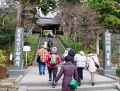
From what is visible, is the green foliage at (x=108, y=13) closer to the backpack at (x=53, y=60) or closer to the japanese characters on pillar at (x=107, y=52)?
the japanese characters on pillar at (x=107, y=52)

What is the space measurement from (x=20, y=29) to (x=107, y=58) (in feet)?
18.8

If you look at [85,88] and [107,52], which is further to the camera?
[107,52]

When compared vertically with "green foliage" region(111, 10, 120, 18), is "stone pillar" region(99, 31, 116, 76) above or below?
below

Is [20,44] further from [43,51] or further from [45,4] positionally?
[45,4]

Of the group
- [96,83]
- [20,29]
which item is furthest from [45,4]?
[96,83]

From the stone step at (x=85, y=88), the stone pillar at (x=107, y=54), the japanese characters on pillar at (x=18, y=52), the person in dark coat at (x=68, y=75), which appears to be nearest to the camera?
the person in dark coat at (x=68, y=75)

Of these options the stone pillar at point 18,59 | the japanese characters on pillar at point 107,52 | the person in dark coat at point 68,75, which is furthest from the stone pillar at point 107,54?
the person in dark coat at point 68,75

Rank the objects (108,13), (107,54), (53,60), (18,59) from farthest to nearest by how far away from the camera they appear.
Answer: (108,13) → (107,54) → (18,59) → (53,60)

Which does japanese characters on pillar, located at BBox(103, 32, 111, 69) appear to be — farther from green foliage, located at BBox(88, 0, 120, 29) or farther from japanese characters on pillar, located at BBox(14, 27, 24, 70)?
green foliage, located at BBox(88, 0, 120, 29)

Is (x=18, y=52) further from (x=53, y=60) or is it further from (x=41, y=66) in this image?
(x=53, y=60)

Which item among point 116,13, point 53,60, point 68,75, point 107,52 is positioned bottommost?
point 68,75

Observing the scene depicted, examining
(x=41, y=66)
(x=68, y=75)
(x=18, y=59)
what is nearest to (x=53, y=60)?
(x=68, y=75)

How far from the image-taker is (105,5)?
2156 cm

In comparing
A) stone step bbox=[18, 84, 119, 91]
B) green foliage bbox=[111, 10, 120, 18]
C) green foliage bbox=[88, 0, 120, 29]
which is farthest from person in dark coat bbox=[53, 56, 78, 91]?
green foliage bbox=[111, 10, 120, 18]
